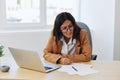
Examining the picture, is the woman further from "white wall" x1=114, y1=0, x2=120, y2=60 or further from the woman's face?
"white wall" x1=114, y1=0, x2=120, y2=60

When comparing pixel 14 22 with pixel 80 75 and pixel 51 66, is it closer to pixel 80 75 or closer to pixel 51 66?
pixel 51 66

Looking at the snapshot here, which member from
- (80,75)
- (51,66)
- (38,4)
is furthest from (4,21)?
(80,75)

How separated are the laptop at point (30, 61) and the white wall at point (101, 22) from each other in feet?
4.88

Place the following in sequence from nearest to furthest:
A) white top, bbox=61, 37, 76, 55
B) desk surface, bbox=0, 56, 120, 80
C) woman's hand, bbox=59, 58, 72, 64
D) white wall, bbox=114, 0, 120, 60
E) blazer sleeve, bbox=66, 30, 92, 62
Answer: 1. desk surface, bbox=0, 56, 120, 80
2. woman's hand, bbox=59, 58, 72, 64
3. blazer sleeve, bbox=66, 30, 92, 62
4. white top, bbox=61, 37, 76, 55
5. white wall, bbox=114, 0, 120, 60

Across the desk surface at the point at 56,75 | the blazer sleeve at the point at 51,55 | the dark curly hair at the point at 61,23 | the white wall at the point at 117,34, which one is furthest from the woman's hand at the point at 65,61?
the white wall at the point at 117,34

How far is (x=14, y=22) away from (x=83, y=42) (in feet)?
5.04

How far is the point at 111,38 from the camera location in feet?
10.4

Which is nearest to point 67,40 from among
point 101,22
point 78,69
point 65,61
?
point 65,61

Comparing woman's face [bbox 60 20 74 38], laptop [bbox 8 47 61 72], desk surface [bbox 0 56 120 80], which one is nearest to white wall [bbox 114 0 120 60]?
woman's face [bbox 60 20 74 38]

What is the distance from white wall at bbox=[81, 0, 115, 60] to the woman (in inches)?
39.8

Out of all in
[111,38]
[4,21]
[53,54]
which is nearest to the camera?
[53,54]

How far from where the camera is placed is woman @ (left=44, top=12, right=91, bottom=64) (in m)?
2.16

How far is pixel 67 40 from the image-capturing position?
2.28 metres

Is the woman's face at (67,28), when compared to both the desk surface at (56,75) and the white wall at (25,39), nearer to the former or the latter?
the desk surface at (56,75)
